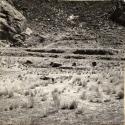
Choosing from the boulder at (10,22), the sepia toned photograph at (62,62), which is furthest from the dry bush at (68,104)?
the boulder at (10,22)

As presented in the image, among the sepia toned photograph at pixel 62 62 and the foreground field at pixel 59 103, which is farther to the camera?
the sepia toned photograph at pixel 62 62

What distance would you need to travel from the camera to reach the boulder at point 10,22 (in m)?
46.3

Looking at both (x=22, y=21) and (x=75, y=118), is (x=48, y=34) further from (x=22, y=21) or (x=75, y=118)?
(x=75, y=118)

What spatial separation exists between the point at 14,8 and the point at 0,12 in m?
3.64

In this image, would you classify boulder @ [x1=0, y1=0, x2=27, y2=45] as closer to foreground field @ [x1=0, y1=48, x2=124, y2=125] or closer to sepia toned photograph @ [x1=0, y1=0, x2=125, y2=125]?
sepia toned photograph @ [x1=0, y1=0, x2=125, y2=125]

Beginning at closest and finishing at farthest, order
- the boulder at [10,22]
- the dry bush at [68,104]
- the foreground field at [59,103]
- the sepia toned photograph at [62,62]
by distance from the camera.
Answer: the foreground field at [59,103], the sepia toned photograph at [62,62], the dry bush at [68,104], the boulder at [10,22]

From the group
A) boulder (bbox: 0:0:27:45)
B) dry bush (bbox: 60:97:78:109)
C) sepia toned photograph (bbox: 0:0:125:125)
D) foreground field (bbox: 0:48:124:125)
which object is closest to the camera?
foreground field (bbox: 0:48:124:125)

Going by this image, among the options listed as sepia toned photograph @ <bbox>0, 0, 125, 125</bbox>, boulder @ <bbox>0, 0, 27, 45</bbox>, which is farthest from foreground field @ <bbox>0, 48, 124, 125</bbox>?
boulder @ <bbox>0, 0, 27, 45</bbox>

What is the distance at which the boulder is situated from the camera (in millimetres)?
46344

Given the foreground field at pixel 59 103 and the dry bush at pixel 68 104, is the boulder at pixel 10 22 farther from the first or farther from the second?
the dry bush at pixel 68 104

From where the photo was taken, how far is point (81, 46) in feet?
149

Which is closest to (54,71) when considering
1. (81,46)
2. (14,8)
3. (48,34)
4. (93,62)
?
(93,62)

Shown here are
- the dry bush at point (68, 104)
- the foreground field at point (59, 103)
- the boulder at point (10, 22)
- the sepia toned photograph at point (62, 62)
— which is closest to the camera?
the foreground field at point (59, 103)

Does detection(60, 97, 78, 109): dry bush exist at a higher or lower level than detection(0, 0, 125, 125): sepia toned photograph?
lower
